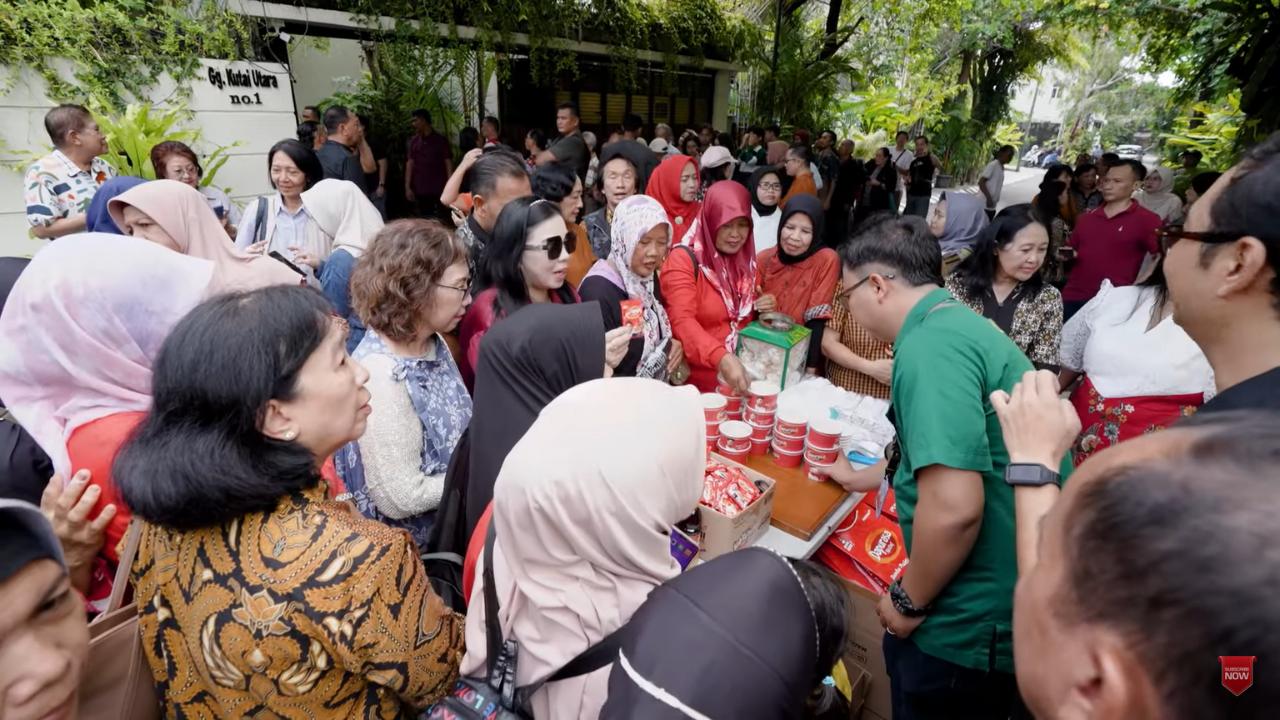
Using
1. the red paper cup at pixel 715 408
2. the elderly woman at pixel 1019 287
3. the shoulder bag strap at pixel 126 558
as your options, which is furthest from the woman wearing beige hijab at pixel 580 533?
the elderly woman at pixel 1019 287

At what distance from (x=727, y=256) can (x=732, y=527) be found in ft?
6.53

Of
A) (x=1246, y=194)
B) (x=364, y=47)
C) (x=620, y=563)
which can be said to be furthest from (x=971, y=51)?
(x=620, y=563)

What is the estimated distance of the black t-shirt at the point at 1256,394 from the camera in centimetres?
125

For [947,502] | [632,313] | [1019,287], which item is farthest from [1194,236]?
[632,313]

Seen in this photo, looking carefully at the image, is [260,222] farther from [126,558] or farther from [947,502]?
[947,502]

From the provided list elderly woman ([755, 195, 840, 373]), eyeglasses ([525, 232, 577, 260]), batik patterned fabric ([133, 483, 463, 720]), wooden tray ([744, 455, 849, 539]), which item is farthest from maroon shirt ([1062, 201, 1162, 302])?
batik patterned fabric ([133, 483, 463, 720])

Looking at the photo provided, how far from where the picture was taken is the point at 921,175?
999cm

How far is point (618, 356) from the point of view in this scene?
2281 mm

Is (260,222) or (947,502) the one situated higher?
(260,222)

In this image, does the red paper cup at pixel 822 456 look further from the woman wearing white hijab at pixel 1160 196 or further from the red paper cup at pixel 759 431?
the woman wearing white hijab at pixel 1160 196

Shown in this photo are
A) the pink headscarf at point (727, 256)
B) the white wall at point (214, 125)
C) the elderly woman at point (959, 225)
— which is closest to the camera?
the pink headscarf at point (727, 256)

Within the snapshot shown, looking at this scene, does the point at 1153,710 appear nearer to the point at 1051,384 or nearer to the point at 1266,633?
the point at 1266,633

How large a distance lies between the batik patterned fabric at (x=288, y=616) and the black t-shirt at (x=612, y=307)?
1.69 m

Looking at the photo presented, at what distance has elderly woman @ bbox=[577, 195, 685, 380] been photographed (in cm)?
289
